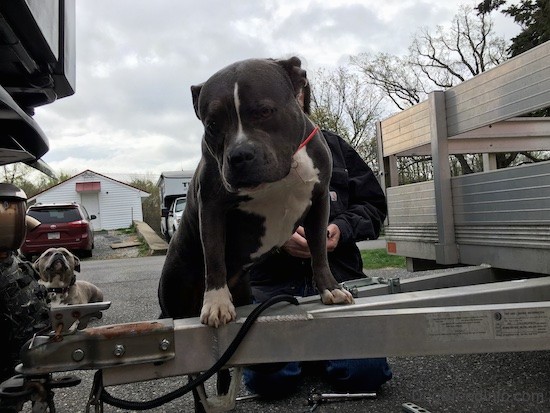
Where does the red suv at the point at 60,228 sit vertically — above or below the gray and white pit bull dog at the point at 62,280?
above

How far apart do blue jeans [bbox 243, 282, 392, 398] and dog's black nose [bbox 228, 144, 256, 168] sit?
1544mm

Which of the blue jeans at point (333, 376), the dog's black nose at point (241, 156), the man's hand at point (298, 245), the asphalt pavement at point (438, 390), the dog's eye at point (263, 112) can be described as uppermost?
the dog's eye at point (263, 112)

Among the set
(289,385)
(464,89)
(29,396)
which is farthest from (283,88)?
(289,385)

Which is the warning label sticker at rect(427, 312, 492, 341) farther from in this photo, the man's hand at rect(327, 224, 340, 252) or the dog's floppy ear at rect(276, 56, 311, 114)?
the man's hand at rect(327, 224, 340, 252)

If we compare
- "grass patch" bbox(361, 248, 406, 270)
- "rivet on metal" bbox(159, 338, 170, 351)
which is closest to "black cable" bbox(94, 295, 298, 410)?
"rivet on metal" bbox(159, 338, 170, 351)

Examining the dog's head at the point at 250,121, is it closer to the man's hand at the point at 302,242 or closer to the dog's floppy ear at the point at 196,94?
the dog's floppy ear at the point at 196,94

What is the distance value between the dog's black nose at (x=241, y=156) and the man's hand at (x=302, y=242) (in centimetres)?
118

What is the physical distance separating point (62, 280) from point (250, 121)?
17.6ft

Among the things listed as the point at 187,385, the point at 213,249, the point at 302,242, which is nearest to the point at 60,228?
the point at 302,242

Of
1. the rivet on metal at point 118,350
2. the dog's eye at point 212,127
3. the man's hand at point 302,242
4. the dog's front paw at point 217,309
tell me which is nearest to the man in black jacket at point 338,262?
the man's hand at point 302,242

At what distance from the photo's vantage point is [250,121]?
1922 mm

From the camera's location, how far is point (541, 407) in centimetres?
278

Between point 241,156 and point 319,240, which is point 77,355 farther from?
point 319,240

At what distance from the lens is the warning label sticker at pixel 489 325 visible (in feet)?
5.87
